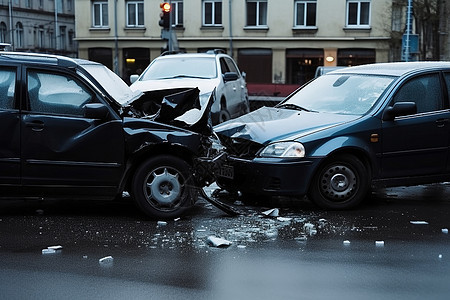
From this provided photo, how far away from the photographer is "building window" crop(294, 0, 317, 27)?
41.9 metres

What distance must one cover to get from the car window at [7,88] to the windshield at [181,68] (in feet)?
22.9

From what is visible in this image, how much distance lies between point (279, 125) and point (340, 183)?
40.8 inches

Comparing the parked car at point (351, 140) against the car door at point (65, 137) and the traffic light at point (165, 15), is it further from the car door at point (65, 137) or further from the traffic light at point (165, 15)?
the traffic light at point (165, 15)

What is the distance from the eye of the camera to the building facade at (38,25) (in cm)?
5397

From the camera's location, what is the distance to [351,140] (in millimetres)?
7508

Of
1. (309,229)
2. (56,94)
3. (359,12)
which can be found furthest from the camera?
(359,12)

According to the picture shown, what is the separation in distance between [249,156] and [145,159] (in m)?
1.36

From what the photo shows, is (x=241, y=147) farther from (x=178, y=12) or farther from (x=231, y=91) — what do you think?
(x=178, y=12)

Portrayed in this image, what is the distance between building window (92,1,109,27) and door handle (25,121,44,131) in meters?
41.0

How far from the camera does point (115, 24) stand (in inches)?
1781

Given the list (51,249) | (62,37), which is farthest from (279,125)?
(62,37)

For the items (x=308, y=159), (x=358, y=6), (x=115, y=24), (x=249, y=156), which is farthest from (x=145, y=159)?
(x=115, y=24)

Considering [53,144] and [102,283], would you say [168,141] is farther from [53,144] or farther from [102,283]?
[102,283]

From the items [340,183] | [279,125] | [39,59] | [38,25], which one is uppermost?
[38,25]
